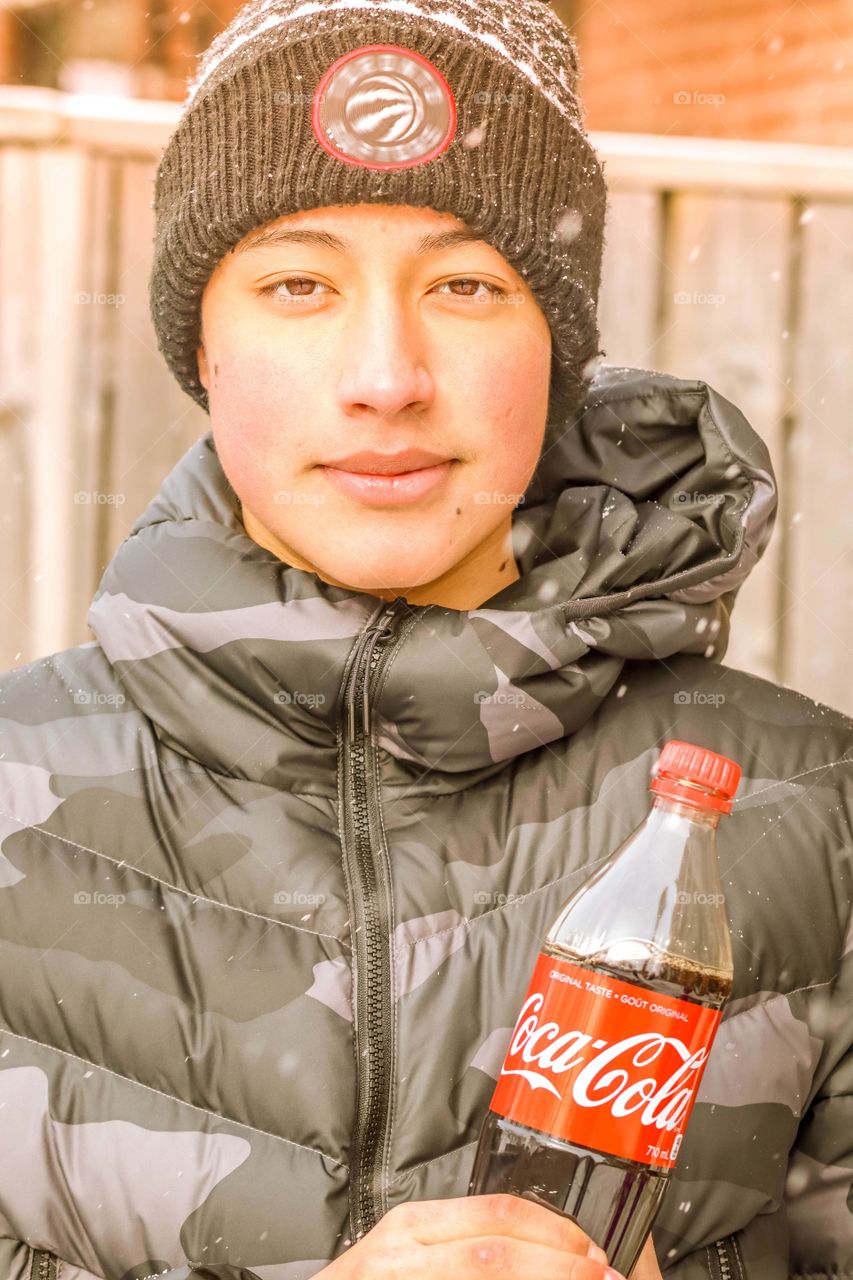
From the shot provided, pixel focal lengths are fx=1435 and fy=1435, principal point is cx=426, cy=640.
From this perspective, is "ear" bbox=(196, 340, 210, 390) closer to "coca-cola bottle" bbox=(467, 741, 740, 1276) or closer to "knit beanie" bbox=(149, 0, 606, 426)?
"knit beanie" bbox=(149, 0, 606, 426)

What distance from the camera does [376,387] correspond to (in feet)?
4.94

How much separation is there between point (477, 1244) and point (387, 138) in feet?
3.79

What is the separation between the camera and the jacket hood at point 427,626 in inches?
63.2

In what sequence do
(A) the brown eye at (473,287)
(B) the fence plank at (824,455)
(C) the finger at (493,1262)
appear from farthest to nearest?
(B) the fence plank at (824,455) → (A) the brown eye at (473,287) → (C) the finger at (493,1262)

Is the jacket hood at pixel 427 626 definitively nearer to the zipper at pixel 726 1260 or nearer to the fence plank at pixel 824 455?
the zipper at pixel 726 1260

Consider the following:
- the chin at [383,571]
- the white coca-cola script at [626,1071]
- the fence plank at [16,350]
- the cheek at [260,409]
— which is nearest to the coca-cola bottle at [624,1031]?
the white coca-cola script at [626,1071]

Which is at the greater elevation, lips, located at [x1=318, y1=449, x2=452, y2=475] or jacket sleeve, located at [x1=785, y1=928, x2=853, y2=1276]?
lips, located at [x1=318, y1=449, x2=452, y2=475]

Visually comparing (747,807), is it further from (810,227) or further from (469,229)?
(810,227)

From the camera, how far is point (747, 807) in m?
1.69

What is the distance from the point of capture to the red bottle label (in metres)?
1.17

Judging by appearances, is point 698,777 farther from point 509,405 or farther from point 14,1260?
point 14,1260

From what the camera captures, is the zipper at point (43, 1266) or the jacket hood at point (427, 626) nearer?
the zipper at point (43, 1266)

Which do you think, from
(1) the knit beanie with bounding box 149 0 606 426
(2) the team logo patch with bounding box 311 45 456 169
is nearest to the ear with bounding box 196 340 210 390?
(1) the knit beanie with bounding box 149 0 606 426

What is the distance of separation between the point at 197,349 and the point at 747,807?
3.03 feet
